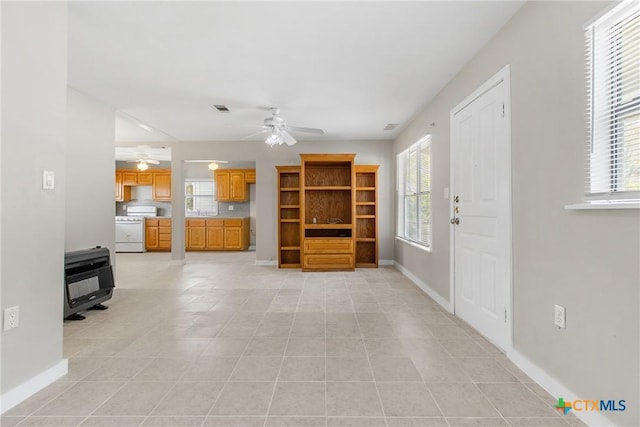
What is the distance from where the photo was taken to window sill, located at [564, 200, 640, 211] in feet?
4.25

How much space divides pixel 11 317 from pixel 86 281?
5.71ft

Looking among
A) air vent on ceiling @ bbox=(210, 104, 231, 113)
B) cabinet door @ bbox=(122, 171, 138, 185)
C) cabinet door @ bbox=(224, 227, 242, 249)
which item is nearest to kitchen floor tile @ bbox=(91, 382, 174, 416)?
air vent on ceiling @ bbox=(210, 104, 231, 113)

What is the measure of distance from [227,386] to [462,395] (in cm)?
141

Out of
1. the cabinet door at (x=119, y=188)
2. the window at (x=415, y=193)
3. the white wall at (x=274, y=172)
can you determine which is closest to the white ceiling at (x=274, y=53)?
the window at (x=415, y=193)

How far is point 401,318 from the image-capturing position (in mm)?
3107

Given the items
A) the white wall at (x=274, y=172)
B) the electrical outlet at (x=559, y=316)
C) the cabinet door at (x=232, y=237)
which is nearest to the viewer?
the electrical outlet at (x=559, y=316)

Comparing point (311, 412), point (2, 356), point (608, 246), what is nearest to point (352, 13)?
point (608, 246)

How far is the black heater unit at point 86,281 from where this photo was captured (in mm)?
3021

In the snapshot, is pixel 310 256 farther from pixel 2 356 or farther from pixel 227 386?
pixel 2 356

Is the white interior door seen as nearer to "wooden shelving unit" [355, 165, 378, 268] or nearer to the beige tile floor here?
the beige tile floor

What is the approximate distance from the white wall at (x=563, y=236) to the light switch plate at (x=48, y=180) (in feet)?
10.0

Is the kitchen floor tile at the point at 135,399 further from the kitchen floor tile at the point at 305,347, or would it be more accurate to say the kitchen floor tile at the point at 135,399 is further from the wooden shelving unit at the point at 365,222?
the wooden shelving unit at the point at 365,222

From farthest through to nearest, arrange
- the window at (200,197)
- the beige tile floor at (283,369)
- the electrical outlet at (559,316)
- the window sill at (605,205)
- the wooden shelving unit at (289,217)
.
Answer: the window at (200,197), the wooden shelving unit at (289,217), the electrical outlet at (559,316), the beige tile floor at (283,369), the window sill at (605,205)

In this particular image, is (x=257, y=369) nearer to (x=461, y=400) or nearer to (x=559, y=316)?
(x=461, y=400)
